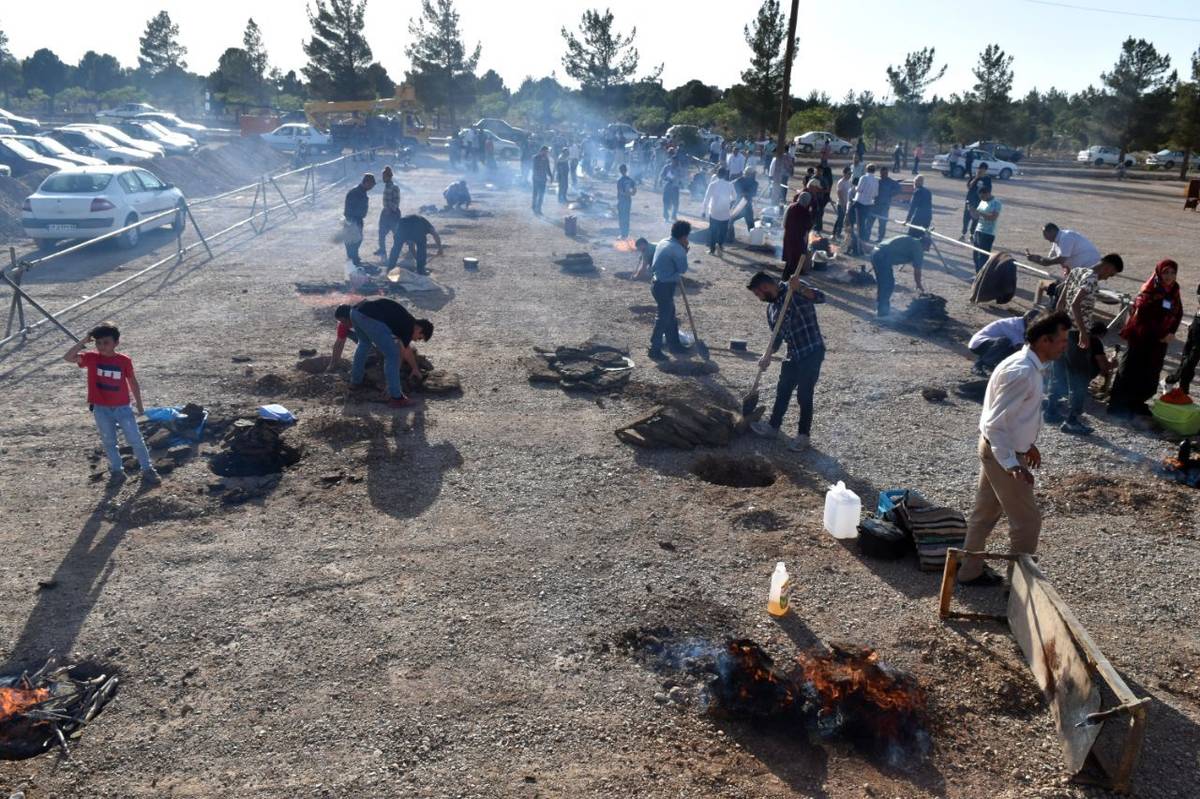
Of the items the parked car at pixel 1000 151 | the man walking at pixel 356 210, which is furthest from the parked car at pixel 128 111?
the parked car at pixel 1000 151

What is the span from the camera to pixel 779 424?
8.31m

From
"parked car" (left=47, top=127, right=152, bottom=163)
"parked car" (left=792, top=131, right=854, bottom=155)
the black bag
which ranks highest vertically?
"parked car" (left=792, top=131, right=854, bottom=155)

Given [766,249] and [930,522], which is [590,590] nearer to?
[930,522]

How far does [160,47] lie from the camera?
7694 centimetres

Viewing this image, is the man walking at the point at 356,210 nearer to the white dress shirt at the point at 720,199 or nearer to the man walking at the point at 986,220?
the white dress shirt at the point at 720,199

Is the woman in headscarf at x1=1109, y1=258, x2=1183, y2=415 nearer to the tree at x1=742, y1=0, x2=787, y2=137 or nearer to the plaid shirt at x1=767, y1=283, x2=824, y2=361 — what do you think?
the plaid shirt at x1=767, y1=283, x2=824, y2=361

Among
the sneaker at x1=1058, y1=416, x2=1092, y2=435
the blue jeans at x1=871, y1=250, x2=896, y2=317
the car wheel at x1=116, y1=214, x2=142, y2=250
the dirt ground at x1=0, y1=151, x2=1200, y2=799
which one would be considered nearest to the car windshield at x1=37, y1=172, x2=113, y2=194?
the car wheel at x1=116, y1=214, x2=142, y2=250

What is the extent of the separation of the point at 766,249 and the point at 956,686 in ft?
48.4

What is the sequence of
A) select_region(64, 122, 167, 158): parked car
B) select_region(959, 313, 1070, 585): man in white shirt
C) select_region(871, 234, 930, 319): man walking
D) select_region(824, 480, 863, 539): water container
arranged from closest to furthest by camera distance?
1. select_region(959, 313, 1070, 585): man in white shirt
2. select_region(824, 480, 863, 539): water container
3. select_region(871, 234, 930, 319): man walking
4. select_region(64, 122, 167, 158): parked car

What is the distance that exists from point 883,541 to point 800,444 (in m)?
2.09

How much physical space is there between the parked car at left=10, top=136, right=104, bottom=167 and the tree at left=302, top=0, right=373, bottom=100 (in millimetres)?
29834

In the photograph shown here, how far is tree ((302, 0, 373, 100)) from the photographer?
5366 centimetres

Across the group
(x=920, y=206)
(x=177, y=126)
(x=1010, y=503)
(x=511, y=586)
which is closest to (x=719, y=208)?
(x=920, y=206)

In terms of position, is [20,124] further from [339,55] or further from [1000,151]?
[1000,151]
